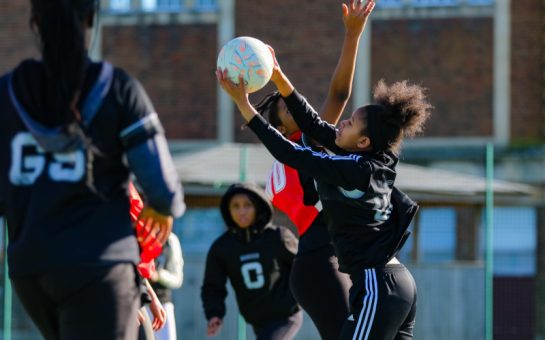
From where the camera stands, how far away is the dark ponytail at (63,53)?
430 cm

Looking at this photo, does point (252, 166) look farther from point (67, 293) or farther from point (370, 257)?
point (67, 293)

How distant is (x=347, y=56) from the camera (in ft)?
21.6

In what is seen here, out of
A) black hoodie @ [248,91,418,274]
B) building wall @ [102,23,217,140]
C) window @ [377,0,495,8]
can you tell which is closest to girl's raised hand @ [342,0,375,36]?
black hoodie @ [248,91,418,274]

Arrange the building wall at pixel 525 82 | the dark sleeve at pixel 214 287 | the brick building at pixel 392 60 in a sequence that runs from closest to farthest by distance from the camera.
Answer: the dark sleeve at pixel 214 287, the brick building at pixel 392 60, the building wall at pixel 525 82

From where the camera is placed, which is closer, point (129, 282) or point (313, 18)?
point (129, 282)

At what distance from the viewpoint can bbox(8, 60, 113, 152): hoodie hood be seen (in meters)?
4.29

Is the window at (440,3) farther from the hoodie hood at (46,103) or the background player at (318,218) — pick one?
the hoodie hood at (46,103)

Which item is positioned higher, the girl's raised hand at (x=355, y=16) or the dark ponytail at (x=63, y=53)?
the girl's raised hand at (x=355, y=16)

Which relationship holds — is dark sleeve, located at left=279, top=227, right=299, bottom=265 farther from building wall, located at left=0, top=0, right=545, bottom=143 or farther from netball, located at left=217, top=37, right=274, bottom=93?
building wall, located at left=0, top=0, right=545, bottom=143

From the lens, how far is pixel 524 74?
22656 millimetres

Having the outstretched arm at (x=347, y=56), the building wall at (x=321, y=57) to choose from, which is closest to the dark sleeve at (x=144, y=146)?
the outstretched arm at (x=347, y=56)

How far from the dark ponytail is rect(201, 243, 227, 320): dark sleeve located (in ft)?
14.5

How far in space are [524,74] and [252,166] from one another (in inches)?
394

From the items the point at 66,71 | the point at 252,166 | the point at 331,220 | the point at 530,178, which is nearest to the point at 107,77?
the point at 66,71
